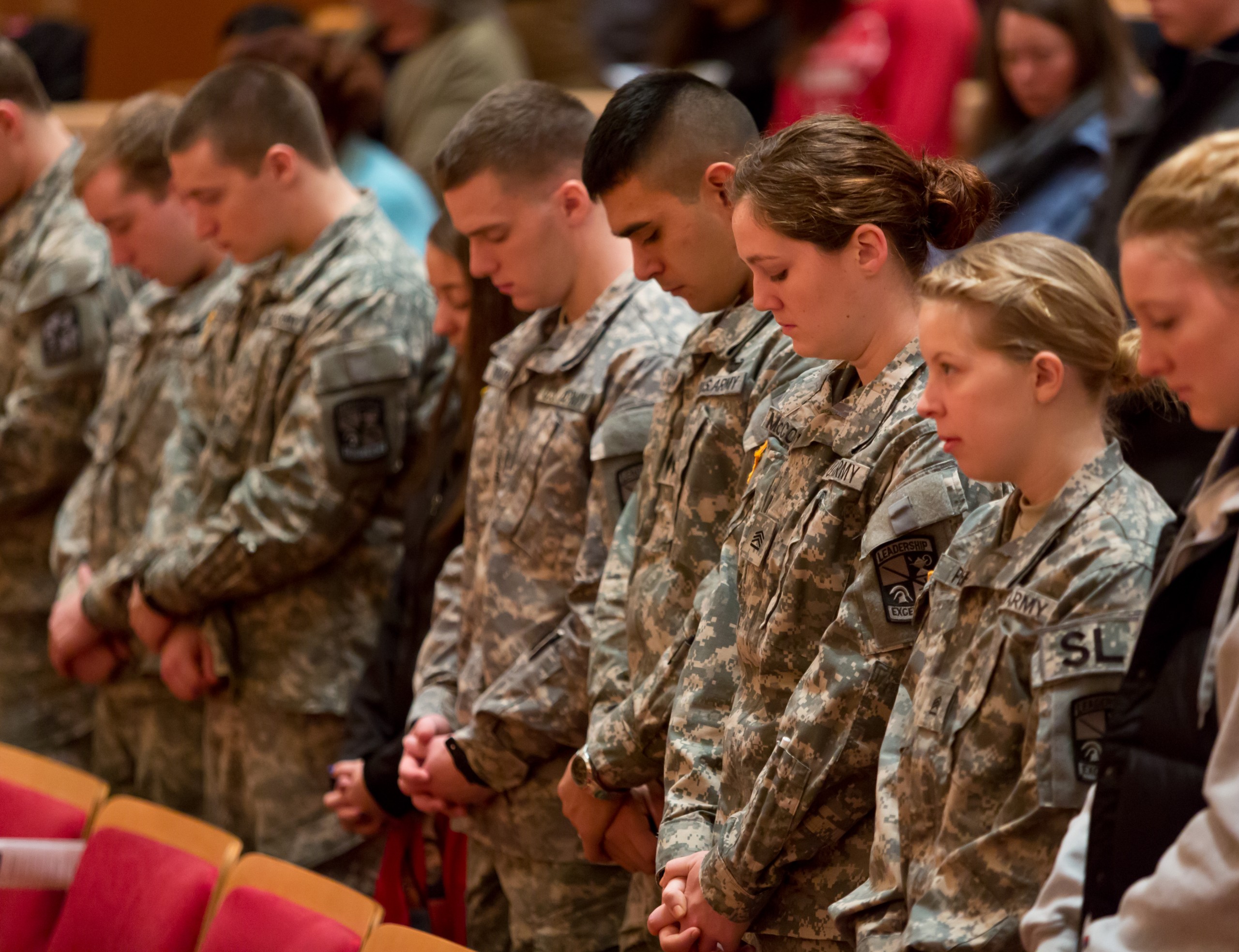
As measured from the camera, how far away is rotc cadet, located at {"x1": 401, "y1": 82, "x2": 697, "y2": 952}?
239 cm

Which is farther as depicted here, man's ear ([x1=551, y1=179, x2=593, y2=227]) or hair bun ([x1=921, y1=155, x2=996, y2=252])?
man's ear ([x1=551, y1=179, x2=593, y2=227])

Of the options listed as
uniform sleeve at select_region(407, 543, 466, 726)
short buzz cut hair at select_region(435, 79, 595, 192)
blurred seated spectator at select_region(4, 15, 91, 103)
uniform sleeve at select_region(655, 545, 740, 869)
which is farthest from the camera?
blurred seated spectator at select_region(4, 15, 91, 103)

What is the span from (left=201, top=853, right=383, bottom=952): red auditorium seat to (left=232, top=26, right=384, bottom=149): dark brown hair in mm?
2462

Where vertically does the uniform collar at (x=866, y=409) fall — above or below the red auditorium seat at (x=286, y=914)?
above

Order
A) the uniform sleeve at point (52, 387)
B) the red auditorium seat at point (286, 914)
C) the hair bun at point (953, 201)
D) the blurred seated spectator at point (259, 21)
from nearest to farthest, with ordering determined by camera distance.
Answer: the hair bun at point (953, 201) < the red auditorium seat at point (286, 914) < the uniform sleeve at point (52, 387) < the blurred seated spectator at point (259, 21)

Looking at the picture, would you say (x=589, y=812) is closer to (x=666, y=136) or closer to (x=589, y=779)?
(x=589, y=779)

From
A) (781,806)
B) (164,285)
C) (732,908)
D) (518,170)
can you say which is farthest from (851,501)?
(164,285)

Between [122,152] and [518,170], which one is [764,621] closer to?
[518,170]

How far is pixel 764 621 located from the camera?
1.88m

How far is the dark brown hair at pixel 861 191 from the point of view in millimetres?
1797

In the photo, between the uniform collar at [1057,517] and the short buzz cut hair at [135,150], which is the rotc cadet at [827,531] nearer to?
the uniform collar at [1057,517]

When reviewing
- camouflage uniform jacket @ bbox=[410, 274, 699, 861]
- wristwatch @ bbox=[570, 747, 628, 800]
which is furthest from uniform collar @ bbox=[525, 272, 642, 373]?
wristwatch @ bbox=[570, 747, 628, 800]

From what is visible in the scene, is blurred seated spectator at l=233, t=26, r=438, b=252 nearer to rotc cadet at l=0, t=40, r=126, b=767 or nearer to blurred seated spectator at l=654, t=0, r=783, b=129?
rotc cadet at l=0, t=40, r=126, b=767

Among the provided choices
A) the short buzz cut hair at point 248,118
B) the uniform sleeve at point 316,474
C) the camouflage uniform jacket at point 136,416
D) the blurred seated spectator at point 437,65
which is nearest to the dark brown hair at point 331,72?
the blurred seated spectator at point 437,65
